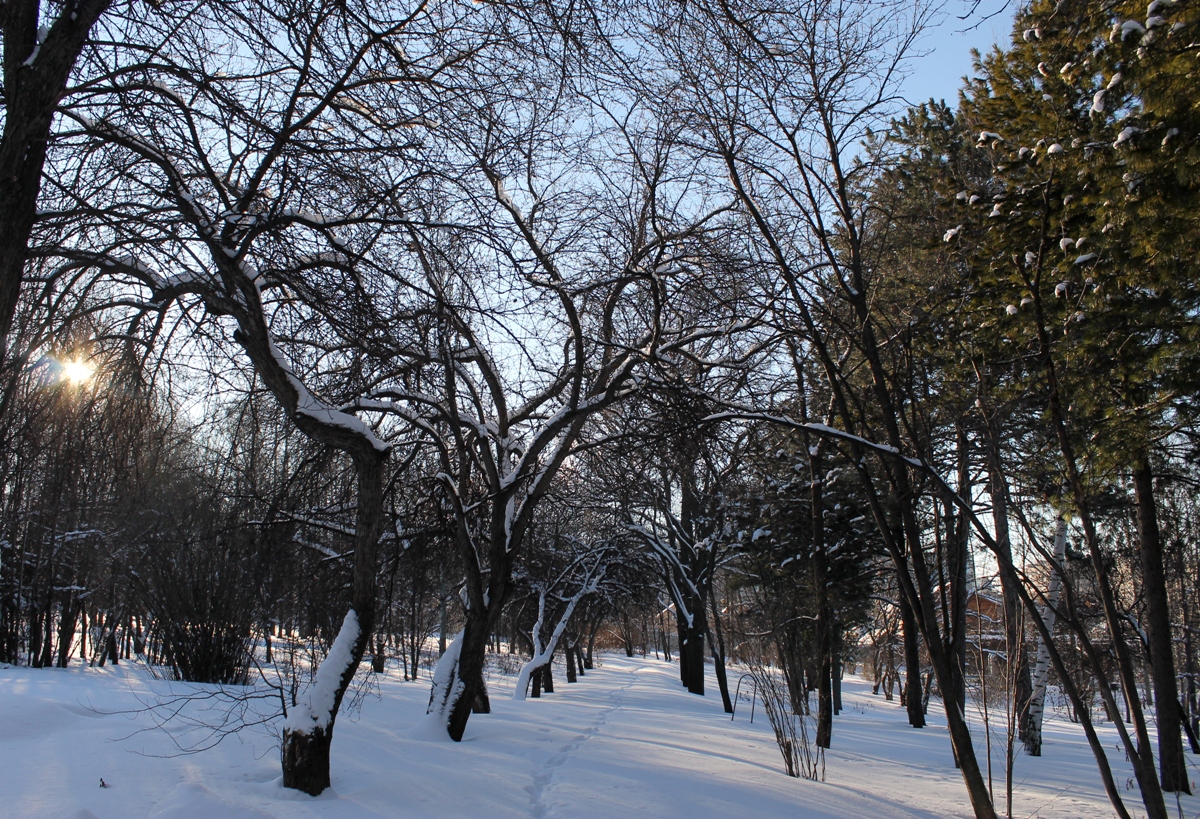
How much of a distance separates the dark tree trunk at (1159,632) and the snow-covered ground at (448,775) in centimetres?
68

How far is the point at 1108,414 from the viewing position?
7098 mm

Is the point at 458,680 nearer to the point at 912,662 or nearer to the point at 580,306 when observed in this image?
the point at 580,306

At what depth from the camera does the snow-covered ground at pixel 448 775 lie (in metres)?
4.74

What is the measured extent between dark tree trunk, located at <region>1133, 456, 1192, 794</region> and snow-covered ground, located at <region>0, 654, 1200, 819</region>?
2.22ft

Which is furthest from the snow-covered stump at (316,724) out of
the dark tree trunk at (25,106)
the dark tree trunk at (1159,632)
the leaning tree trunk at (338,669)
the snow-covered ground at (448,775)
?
the dark tree trunk at (1159,632)

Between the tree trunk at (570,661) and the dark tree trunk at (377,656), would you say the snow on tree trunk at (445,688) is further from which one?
the tree trunk at (570,661)

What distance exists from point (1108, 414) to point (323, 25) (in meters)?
7.59

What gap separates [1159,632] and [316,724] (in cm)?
949

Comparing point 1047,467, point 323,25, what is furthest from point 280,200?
point 1047,467

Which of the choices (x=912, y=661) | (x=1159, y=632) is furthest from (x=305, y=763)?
(x=912, y=661)

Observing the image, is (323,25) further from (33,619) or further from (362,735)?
(33,619)

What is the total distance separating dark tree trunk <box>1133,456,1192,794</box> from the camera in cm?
845

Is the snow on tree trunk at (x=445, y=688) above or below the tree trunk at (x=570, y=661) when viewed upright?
above

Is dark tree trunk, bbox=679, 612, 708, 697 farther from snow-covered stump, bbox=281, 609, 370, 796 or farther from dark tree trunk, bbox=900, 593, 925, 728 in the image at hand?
snow-covered stump, bbox=281, 609, 370, 796
